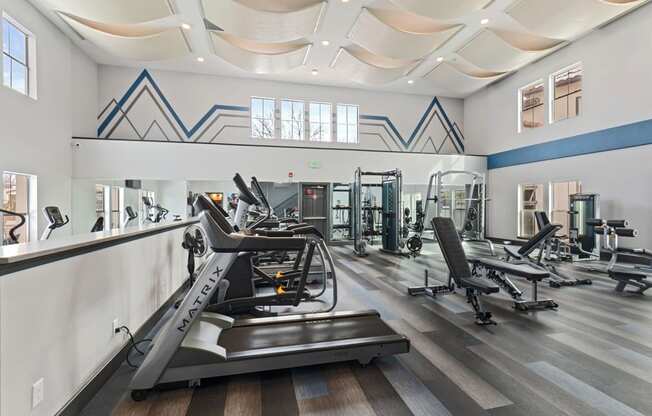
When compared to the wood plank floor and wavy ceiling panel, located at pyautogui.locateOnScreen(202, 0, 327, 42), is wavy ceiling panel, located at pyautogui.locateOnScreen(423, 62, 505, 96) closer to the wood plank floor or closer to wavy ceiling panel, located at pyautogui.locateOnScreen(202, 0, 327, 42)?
wavy ceiling panel, located at pyautogui.locateOnScreen(202, 0, 327, 42)

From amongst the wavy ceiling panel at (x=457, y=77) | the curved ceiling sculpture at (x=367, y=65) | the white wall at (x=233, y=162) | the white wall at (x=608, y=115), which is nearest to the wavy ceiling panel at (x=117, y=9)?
the white wall at (x=233, y=162)

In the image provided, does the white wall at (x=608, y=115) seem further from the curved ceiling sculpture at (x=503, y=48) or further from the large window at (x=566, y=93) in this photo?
the curved ceiling sculpture at (x=503, y=48)

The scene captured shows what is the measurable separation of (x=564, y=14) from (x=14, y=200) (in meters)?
11.7

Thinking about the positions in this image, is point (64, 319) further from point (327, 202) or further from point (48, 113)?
point (327, 202)

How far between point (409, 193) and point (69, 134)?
10311mm

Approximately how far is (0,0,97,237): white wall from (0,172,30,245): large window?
217 millimetres

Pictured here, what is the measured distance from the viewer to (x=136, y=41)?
24.6 ft

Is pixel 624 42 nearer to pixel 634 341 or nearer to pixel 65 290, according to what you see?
pixel 634 341

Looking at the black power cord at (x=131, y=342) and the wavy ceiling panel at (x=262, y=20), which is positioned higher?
the wavy ceiling panel at (x=262, y=20)

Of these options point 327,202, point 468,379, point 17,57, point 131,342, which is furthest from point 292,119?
point 468,379

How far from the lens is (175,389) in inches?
80.6

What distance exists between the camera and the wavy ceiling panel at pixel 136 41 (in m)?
7.18

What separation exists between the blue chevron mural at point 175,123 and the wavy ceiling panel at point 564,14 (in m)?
5.36

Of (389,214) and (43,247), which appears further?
(389,214)
